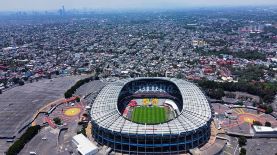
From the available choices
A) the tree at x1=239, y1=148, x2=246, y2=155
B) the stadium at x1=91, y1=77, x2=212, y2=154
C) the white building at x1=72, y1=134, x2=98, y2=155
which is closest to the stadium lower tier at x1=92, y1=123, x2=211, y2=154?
the stadium at x1=91, y1=77, x2=212, y2=154

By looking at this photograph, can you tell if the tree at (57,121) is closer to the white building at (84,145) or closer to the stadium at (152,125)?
the stadium at (152,125)

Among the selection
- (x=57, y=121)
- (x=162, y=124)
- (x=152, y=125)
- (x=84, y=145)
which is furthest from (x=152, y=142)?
(x=57, y=121)

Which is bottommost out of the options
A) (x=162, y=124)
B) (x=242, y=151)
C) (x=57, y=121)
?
(x=242, y=151)

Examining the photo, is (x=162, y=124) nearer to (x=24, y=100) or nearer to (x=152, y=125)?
(x=152, y=125)

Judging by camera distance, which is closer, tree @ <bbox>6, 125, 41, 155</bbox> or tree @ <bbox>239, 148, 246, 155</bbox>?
tree @ <bbox>239, 148, 246, 155</bbox>

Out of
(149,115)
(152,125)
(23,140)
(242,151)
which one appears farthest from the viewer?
(149,115)

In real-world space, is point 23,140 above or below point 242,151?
above

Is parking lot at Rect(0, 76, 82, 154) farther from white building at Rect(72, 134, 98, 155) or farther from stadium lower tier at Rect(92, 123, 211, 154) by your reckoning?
stadium lower tier at Rect(92, 123, 211, 154)
